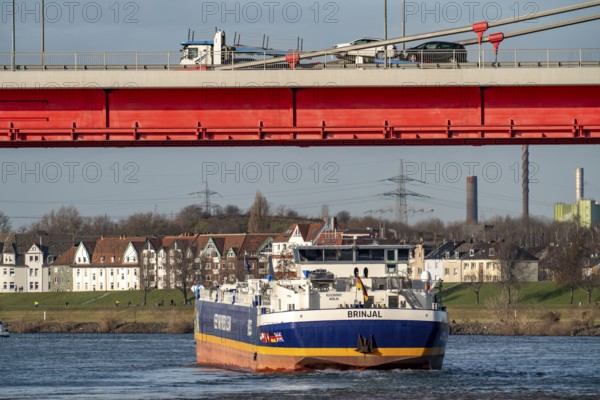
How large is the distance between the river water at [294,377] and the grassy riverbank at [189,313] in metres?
19.4

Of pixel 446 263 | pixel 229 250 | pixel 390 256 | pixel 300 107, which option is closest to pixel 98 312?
pixel 229 250

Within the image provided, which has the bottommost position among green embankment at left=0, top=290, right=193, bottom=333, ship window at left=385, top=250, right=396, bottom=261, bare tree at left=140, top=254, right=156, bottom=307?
green embankment at left=0, top=290, right=193, bottom=333

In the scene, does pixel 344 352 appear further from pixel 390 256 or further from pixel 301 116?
pixel 301 116

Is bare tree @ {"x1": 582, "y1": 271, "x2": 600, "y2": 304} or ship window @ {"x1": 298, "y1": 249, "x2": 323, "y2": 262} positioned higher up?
ship window @ {"x1": 298, "y1": 249, "x2": 323, "y2": 262}

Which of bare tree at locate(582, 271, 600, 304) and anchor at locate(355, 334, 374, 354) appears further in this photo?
bare tree at locate(582, 271, 600, 304)

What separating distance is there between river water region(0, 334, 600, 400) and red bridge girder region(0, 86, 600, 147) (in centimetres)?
1191

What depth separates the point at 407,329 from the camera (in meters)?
54.4

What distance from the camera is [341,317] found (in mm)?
54156

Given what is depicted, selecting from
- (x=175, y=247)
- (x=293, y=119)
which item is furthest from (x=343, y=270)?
(x=175, y=247)

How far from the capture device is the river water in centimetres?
5075

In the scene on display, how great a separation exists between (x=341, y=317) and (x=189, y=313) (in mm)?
82451

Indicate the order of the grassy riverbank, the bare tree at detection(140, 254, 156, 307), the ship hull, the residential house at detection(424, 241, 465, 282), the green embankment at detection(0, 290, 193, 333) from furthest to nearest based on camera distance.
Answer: the residential house at detection(424, 241, 465, 282)
the bare tree at detection(140, 254, 156, 307)
the green embankment at detection(0, 290, 193, 333)
the grassy riverbank
the ship hull

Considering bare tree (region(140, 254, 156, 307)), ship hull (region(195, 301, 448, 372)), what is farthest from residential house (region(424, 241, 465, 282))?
ship hull (region(195, 301, 448, 372))

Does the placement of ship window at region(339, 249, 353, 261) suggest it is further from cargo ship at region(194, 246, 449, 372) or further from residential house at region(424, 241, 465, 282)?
residential house at region(424, 241, 465, 282)
